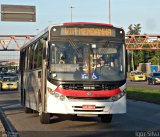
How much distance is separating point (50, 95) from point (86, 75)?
1.25m

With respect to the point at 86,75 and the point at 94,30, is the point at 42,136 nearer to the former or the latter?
the point at 86,75

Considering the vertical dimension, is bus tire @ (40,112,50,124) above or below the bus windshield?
below

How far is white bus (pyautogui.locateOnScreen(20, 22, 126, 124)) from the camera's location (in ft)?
45.9

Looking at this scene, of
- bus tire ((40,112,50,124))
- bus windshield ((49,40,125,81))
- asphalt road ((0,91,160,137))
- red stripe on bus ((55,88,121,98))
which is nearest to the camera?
asphalt road ((0,91,160,137))

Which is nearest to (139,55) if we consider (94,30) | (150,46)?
(150,46)

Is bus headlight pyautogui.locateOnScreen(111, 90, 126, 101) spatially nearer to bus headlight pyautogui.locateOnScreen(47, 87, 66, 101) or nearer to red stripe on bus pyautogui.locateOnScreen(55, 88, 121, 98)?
red stripe on bus pyautogui.locateOnScreen(55, 88, 121, 98)

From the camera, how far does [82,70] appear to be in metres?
14.3

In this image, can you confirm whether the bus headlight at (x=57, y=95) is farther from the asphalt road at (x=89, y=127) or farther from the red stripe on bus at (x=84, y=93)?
the asphalt road at (x=89, y=127)

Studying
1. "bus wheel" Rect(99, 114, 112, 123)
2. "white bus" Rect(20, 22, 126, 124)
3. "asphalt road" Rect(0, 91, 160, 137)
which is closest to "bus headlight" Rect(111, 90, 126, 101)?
"white bus" Rect(20, 22, 126, 124)

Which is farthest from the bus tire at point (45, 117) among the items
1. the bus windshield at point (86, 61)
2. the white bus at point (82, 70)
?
the bus windshield at point (86, 61)

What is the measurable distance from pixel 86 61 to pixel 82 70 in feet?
1.04

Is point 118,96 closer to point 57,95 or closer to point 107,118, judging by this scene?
point 107,118

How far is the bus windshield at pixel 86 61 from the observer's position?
1420 cm

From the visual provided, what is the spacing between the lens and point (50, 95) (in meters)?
14.2
